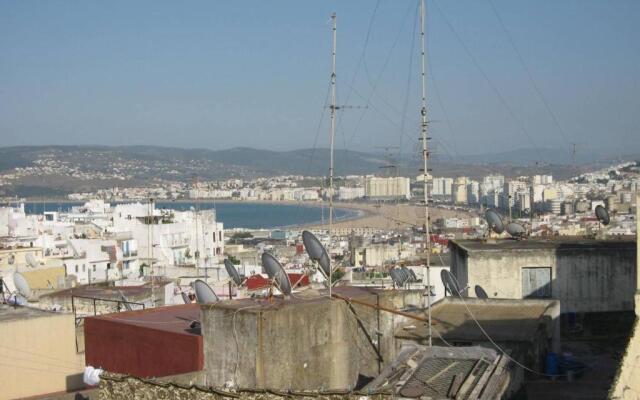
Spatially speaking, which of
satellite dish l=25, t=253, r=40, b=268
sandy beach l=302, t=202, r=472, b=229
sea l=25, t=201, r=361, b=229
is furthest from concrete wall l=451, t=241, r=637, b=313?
sea l=25, t=201, r=361, b=229

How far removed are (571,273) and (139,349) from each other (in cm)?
718

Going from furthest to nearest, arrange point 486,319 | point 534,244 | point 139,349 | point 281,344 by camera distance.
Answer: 1. point 534,244
2. point 486,319
3. point 139,349
4. point 281,344

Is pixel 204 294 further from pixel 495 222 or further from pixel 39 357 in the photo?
pixel 495 222

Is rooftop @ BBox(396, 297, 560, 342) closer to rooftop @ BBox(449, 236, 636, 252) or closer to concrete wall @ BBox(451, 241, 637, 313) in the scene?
concrete wall @ BBox(451, 241, 637, 313)

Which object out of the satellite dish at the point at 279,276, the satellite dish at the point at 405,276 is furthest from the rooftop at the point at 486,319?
the satellite dish at the point at 405,276

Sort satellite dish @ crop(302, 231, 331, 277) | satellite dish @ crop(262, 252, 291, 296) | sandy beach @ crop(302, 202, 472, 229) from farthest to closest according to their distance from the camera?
sandy beach @ crop(302, 202, 472, 229) → satellite dish @ crop(302, 231, 331, 277) → satellite dish @ crop(262, 252, 291, 296)

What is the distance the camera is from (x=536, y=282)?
46.4 ft

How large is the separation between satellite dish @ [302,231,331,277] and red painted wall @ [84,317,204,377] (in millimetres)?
1340

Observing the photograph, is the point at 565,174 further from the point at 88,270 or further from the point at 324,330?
the point at 324,330

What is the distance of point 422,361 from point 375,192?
86985mm

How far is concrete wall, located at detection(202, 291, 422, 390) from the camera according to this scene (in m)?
7.45

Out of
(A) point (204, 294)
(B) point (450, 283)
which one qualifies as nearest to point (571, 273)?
(B) point (450, 283)

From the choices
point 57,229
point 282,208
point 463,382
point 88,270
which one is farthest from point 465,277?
point 282,208

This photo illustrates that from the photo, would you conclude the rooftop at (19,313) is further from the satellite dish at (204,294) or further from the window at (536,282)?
the window at (536,282)
